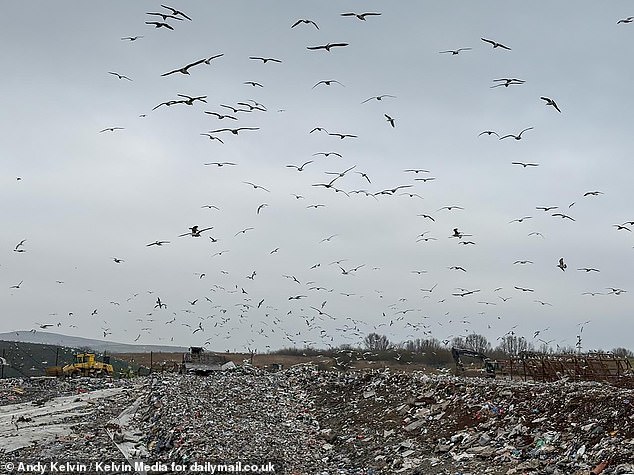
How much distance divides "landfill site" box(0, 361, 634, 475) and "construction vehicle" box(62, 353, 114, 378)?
13.7 m

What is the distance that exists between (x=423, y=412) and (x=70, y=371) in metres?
23.4

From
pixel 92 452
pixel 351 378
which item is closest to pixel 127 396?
pixel 351 378

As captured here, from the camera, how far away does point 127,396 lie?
64.0ft

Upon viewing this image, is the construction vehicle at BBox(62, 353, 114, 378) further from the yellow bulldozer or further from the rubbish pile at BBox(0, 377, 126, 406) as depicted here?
the rubbish pile at BBox(0, 377, 126, 406)

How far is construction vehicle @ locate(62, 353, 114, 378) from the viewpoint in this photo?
2995 cm

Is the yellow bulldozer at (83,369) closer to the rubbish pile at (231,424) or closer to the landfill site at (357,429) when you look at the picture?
the rubbish pile at (231,424)

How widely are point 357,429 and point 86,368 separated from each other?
22.0 m

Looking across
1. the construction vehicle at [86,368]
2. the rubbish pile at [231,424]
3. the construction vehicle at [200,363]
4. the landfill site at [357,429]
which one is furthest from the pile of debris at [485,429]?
the construction vehicle at [86,368]

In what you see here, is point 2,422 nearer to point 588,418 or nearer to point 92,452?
point 92,452

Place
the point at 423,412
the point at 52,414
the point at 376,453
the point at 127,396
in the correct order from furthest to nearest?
1. the point at 127,396
2. the point at 52,414
3. the point at 423,412
4. the point at 376,453

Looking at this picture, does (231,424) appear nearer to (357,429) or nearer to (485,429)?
(357,429)

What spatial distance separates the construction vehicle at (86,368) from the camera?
30.0m

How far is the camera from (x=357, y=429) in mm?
12164

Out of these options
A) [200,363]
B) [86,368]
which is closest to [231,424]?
[200,363]
